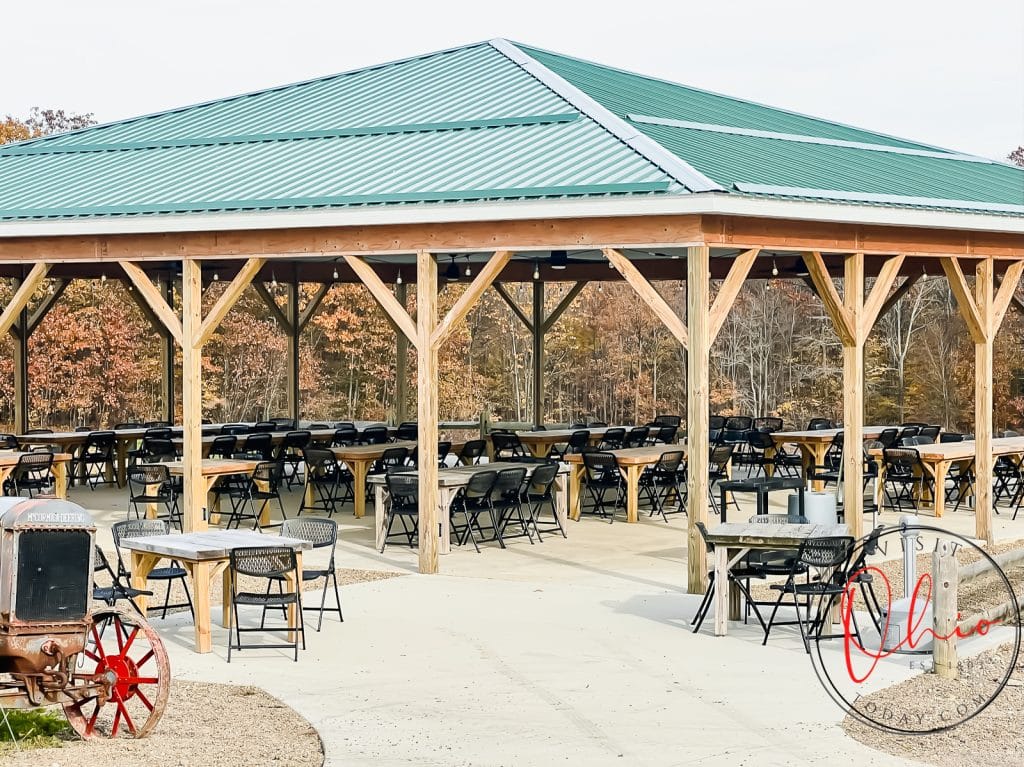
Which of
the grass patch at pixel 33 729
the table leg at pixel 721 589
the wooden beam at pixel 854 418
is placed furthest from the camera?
the wooden beam at pixel 854 418

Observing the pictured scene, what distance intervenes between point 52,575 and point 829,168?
9.87 meters

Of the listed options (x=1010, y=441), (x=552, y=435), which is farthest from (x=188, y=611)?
(x=1010, y=441)

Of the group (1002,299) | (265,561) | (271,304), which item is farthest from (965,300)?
(271,304)

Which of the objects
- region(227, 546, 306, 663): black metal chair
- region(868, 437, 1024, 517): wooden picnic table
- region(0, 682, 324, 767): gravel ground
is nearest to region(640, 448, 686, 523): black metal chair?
region(868, 437, 1024, 517): wooden picnic table

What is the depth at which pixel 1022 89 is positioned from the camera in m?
48.7

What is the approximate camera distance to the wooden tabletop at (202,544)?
902cm

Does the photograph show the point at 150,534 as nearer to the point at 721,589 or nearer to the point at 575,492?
the point at 721,589

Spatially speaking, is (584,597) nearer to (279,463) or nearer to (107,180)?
(279,463)

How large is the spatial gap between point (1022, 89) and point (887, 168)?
3626 cm

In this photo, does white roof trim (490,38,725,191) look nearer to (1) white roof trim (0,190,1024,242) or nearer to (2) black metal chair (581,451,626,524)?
(1) white roof trim (0,190,1024,242)

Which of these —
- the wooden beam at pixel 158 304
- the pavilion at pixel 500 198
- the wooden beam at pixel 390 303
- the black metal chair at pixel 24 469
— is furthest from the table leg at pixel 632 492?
the black metal chair at pixel 24 469

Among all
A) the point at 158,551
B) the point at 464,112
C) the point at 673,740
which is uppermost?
the point at 464,112

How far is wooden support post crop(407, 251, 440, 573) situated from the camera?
12.4m

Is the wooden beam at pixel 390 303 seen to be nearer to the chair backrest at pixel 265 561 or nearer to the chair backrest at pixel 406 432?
the chair backrest at pixel 265 561
